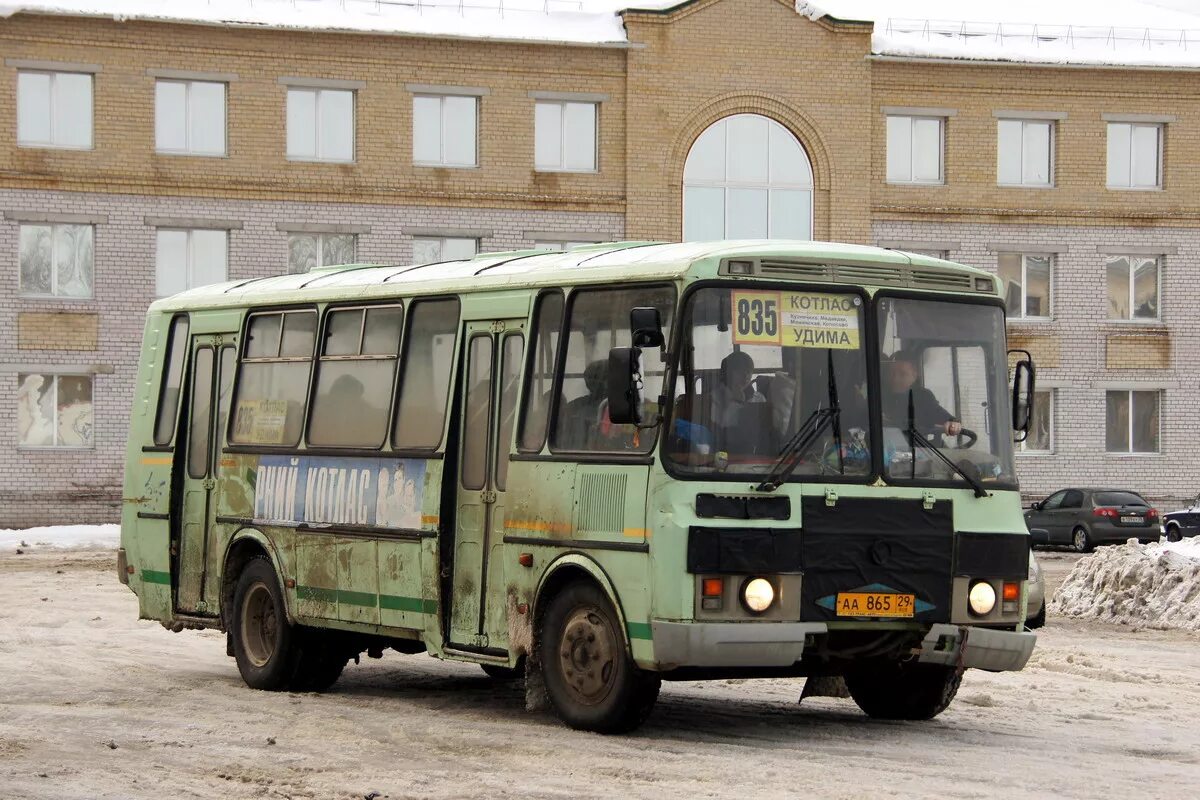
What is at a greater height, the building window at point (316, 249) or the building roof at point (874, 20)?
the building roof at point (874, 20)

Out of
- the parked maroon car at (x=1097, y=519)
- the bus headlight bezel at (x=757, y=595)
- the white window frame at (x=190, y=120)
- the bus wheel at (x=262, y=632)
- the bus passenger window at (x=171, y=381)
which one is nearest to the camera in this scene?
the bus headlight bezel at (x=757, y=595)

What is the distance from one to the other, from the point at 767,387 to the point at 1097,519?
30632mm

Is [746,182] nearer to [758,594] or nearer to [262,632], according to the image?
[262,632]

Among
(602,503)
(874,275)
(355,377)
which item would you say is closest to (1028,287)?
(355,377)

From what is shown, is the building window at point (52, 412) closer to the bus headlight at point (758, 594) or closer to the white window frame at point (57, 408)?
the white window frame at point (57, 408)

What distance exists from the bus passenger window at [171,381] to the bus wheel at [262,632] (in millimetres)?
1572

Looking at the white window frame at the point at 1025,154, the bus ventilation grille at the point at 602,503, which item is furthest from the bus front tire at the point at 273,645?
the white window frame at the point at 1025,154

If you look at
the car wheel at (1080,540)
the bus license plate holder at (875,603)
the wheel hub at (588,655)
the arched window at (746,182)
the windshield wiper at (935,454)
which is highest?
the arched window at (746,182)

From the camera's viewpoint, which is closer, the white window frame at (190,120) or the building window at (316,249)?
the white window frame at (190,120)

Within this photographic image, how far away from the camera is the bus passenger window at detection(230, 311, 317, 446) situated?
48.6 ft

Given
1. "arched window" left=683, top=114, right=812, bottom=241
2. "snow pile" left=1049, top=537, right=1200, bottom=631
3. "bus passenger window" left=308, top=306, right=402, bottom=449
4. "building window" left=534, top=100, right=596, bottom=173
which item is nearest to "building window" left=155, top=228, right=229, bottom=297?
"building window" left=534, top=100, right=596, bottom=173

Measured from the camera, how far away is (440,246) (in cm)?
4328

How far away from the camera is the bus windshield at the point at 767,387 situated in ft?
37.0

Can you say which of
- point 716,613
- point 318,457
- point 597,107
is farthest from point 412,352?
point 597,107
